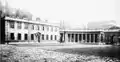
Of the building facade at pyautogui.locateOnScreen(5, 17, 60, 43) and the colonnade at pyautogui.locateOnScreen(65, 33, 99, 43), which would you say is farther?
the colonnade at pyautogui.locateOnScreen(65, 33, 99, 43)

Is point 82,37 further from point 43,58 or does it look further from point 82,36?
point 43,58

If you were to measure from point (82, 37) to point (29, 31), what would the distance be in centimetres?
1884

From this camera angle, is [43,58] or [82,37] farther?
[82,37]

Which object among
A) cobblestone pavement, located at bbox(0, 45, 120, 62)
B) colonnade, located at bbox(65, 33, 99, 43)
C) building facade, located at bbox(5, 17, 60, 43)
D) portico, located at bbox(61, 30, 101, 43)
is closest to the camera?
cobblestone pavement, located at bbox(0, 45, 120, 62)

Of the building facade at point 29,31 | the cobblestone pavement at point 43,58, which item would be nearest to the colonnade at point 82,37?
the building facade at point 29,31

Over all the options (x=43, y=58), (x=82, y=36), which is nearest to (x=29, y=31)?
(x=82, y=36)

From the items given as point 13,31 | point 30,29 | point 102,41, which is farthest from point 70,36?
point 13,31

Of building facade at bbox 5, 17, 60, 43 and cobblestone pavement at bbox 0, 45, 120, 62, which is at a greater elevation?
building facade at bbox 5, 17, 60, 43

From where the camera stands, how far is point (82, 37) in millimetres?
43281

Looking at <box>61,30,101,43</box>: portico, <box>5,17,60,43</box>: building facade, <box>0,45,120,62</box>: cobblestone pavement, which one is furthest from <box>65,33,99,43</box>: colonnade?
<box>0,45,120,62</box>: cobblestone pavement

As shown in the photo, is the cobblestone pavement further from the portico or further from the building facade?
the portico

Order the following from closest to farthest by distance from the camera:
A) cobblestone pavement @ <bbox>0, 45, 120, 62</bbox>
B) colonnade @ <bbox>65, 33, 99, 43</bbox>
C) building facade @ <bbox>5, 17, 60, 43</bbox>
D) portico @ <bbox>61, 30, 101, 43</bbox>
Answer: cobblestone pavement @ <bbox>0, 45, 120, 62</bbox>, building facade @ <bbox>5, 17, 60, 43</bbox>, portico @ <bbox>61, 30, 101, 43</bbox>, colonnade @ <bbox>65, 33, 99, 43</bbox>

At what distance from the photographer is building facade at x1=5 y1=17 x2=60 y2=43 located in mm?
26062

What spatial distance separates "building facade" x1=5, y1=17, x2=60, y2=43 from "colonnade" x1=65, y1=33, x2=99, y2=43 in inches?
306
